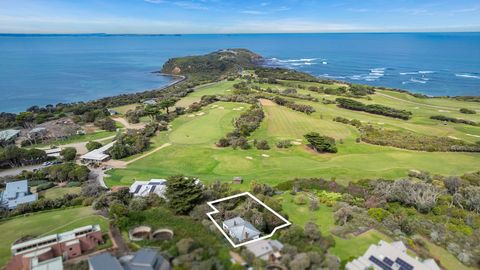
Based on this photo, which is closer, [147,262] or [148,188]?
[147,262]

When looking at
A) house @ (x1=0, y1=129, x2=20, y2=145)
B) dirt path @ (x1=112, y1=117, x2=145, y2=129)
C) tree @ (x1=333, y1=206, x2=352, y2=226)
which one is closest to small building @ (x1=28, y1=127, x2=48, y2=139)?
house @ (x1=0, y1=129, x2=20, y2=145)

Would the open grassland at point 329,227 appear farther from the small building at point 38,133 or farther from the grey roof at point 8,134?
the grey roof at point 8,134

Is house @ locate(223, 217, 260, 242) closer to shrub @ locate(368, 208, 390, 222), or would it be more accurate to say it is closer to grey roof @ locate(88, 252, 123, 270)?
grey roof @ locate(88, 252, 123, 270)

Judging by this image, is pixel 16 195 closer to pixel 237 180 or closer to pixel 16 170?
pixel 16 170

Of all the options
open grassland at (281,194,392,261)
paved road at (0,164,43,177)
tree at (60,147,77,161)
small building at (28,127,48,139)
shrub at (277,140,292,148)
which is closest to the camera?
open grassland at (281,194,392,261)

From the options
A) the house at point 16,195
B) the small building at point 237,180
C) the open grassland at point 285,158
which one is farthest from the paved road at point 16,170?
the small building at point 237,180

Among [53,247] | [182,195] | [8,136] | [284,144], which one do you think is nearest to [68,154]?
[8,136]
